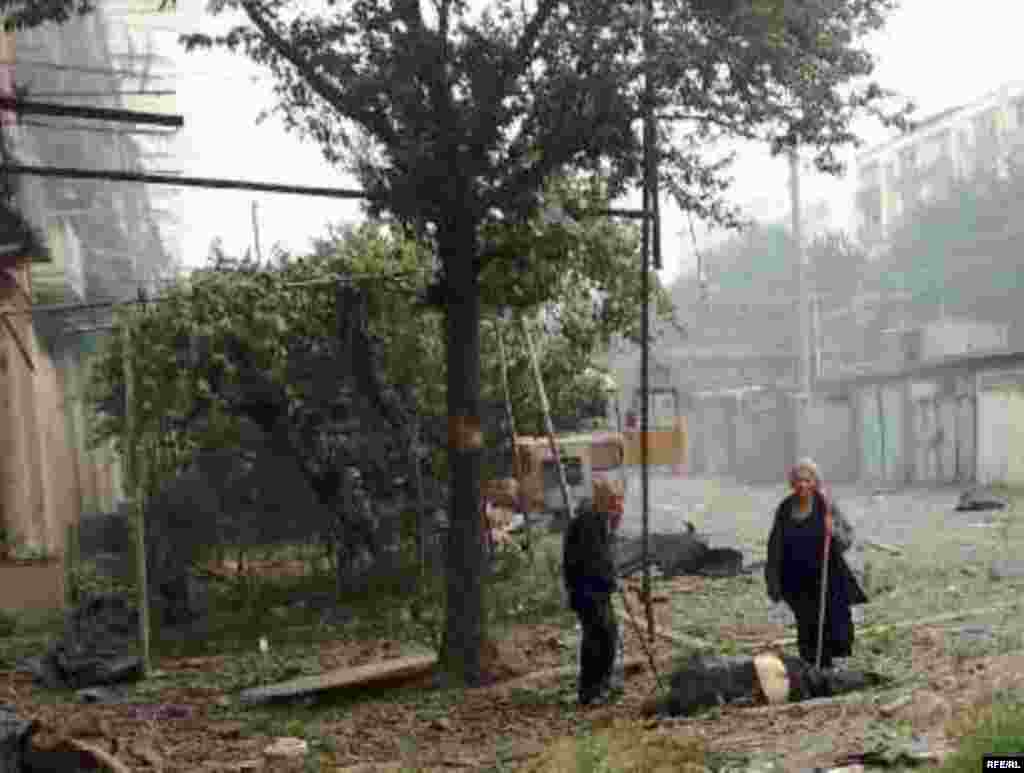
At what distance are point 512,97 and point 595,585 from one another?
326 centimetres

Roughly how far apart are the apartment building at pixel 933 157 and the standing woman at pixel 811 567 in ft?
163

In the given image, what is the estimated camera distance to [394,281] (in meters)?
13.4

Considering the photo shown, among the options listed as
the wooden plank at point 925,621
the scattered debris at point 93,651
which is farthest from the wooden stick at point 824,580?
the scattered debris at point 93,651

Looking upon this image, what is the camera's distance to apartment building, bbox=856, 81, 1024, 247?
60625 mm

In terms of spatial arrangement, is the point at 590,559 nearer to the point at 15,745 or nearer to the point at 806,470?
the point at 806,470

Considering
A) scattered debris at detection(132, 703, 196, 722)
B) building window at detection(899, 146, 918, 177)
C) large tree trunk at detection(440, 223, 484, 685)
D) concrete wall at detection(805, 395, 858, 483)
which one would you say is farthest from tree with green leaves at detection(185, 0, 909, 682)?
building window at detection(899, 146, 918, 177)

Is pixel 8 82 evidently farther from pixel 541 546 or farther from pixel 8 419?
pixel 541 546

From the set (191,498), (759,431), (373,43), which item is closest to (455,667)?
(373,43)

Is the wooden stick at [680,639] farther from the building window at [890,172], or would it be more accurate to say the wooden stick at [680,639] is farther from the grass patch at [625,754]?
the building window at [890,172]

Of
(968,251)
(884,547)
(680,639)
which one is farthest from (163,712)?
(968,251)

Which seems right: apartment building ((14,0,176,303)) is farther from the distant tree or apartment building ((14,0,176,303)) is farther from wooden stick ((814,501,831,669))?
the distant tree

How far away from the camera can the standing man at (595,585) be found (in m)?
8.77

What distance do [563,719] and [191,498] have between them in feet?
24.2

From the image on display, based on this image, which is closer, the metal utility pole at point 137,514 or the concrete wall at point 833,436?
the metal utility pole at point 137,514
